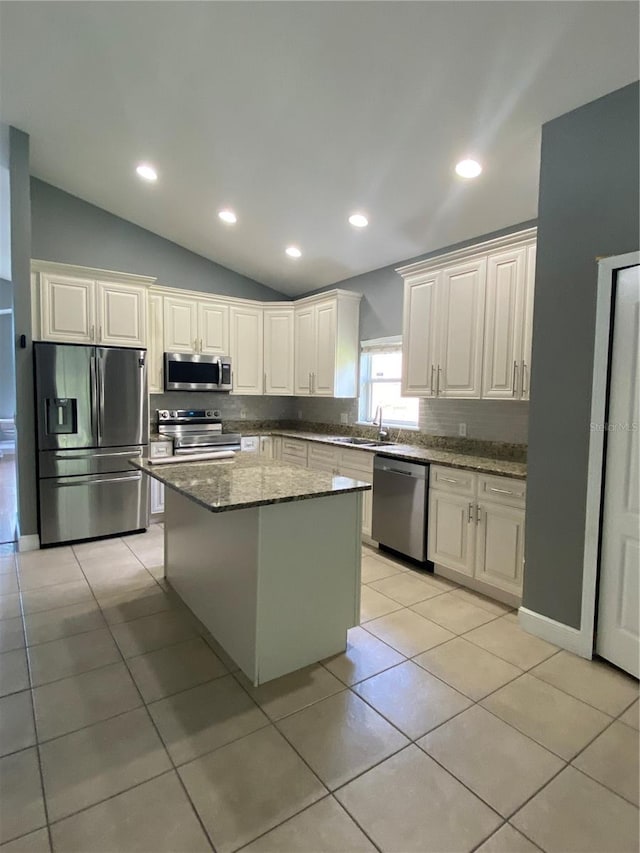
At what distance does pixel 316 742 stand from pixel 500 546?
67.9 inches

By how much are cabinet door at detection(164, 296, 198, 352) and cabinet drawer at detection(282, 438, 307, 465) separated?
1.50 m

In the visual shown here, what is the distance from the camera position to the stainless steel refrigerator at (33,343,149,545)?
3787 mm

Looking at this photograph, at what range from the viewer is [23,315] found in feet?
11.9

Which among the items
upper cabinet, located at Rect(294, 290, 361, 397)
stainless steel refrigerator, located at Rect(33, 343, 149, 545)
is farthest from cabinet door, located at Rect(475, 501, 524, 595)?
stainless steel refrigerator, located at Rect(33, 343, 149, 545)

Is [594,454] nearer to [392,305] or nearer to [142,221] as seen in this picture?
[392,305]

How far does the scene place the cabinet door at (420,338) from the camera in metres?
3.64

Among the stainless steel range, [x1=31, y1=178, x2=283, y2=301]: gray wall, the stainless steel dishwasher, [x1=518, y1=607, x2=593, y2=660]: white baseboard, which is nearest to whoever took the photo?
[x1=518, y1=607, x2=593, y2=660]: white baseboard

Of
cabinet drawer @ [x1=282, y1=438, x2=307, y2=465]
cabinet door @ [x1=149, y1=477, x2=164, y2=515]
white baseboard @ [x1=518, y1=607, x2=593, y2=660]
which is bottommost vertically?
white baseboard @ [x1=518, y1=607, x2=593, y2=660]

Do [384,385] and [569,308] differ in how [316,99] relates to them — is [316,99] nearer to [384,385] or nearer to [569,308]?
[569,308]

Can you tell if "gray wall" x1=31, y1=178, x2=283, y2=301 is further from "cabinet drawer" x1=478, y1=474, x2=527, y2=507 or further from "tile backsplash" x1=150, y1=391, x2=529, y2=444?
→ "cabinet drawer" x1=478, y1=474, x2=527, y2=507

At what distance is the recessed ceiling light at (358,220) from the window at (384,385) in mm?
1172

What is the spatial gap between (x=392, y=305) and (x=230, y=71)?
8.37ft

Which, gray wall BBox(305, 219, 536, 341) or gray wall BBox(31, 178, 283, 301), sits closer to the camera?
gray wall BBox(31, 178, 283, 301)

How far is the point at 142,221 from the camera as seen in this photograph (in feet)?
15.8
